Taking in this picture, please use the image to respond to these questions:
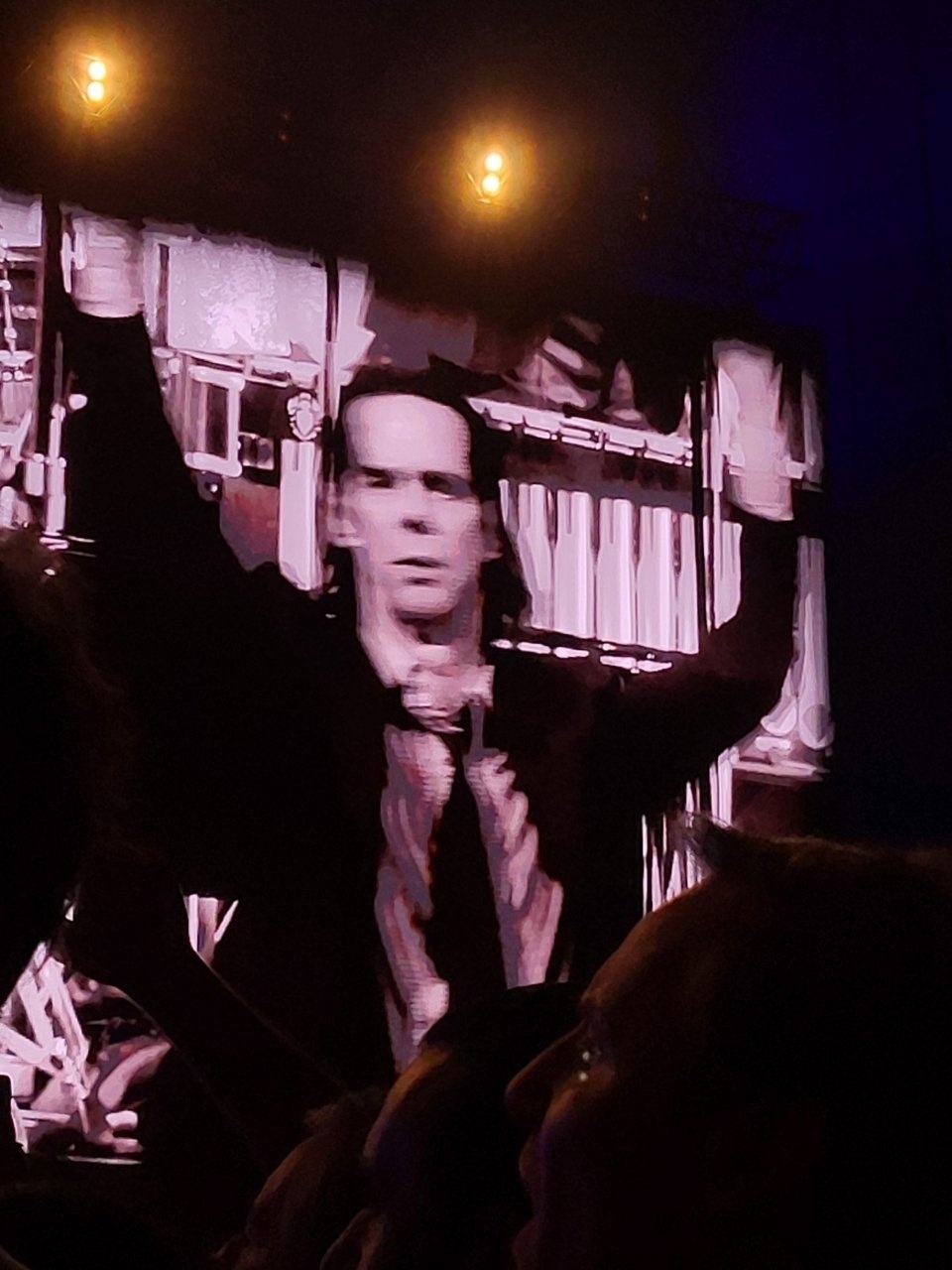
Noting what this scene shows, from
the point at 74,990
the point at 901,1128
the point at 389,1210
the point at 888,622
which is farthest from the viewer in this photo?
the point at 888,622

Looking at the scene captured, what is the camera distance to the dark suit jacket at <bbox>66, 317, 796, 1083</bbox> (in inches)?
187

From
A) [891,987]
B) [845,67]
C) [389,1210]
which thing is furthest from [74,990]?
[845,67]

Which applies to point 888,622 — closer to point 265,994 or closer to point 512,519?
point 512,519

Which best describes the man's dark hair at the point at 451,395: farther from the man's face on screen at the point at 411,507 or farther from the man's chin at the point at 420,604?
the man's chin at the point at 420,604

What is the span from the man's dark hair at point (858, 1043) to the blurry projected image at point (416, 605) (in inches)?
134

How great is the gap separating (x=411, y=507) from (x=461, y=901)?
1.23 meters

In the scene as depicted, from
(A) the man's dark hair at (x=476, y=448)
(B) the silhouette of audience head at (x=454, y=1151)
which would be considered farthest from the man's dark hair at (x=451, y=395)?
(B) the silhouette of audience head at (x=454, y=1151)

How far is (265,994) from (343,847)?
480mm

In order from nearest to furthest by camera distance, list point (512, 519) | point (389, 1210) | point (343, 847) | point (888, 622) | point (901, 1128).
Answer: point (901, 1128), point (389, 1210), point (343, 847), point (512, 519), point (888, 622)

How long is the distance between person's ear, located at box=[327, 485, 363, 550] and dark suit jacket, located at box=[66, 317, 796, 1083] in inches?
8.6

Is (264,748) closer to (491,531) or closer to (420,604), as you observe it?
(420,604)

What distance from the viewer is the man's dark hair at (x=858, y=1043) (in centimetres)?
131

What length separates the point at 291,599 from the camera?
5.02 metres

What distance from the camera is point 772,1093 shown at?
137 cm
